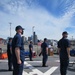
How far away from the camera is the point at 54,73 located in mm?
12867

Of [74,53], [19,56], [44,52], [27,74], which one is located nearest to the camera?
[19,56]

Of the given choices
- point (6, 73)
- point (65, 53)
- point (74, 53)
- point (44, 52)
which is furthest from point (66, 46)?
point (74, 53)

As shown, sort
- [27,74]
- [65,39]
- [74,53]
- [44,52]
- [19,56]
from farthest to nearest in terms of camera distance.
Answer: [74,53], [44,52], [27,74], [65,39], [19,56]

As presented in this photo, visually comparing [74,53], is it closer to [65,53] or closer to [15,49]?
[65,53]

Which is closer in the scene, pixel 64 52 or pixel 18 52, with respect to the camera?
pixel 18 52

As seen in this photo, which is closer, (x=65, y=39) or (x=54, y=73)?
(x=65, y=39)

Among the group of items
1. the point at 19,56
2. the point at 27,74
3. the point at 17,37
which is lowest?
the point at 27,74

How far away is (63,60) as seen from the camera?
410 inches

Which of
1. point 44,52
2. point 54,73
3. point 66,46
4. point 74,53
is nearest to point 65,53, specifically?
point 66,46

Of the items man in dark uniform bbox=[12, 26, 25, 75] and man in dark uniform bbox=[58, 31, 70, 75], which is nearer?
man in dark uniform bbox=[12, 26, 25, 75]

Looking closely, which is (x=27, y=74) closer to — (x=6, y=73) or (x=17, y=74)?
(x=6, y=73)

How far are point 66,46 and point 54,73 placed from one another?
9.20 feet

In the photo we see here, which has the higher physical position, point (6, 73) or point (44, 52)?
point (44, 52)

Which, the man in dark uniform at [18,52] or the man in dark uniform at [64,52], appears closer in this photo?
the man in dark uniform at [18,52]
